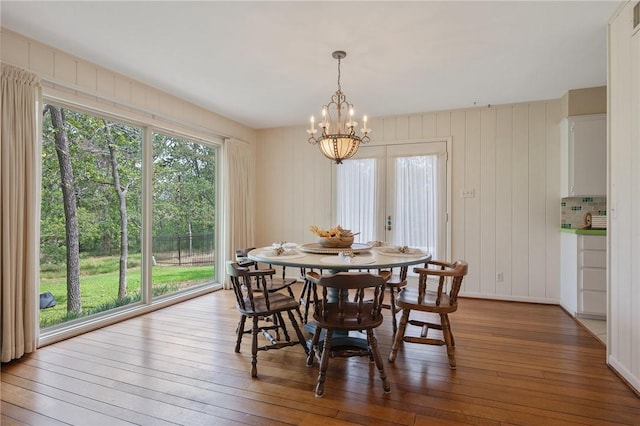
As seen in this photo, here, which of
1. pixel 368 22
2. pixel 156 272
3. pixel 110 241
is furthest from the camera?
pixel 156 272

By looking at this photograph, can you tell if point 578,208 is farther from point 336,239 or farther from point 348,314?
point 348,314

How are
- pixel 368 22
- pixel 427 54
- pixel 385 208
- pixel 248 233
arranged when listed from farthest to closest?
1. pixel 248 233
2. pixel 385 208
3. pixel 427 54
4. pixel 368 22

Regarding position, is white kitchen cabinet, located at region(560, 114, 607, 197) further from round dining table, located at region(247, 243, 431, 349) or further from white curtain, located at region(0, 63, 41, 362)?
white curtain, located at region(0, 63, 41, 362)

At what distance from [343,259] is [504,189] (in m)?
3.04

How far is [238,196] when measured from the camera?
522 cm

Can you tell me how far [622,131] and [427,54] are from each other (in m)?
1.57

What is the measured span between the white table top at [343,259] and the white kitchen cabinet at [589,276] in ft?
6.97

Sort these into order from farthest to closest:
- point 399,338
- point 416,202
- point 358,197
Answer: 1. point 358,197
2. point 416,202
3. point 399,338

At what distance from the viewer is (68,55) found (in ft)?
9.75

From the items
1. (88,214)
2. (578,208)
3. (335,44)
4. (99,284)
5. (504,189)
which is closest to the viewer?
(335,44)

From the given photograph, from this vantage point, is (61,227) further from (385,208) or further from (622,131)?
(622,131)

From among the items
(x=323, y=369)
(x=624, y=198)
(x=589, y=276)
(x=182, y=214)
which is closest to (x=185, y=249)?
(x=182, y=214)

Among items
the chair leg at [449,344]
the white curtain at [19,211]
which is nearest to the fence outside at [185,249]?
the white curtain at [19,211]

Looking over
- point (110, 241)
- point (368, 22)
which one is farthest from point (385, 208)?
point (110, 241)
